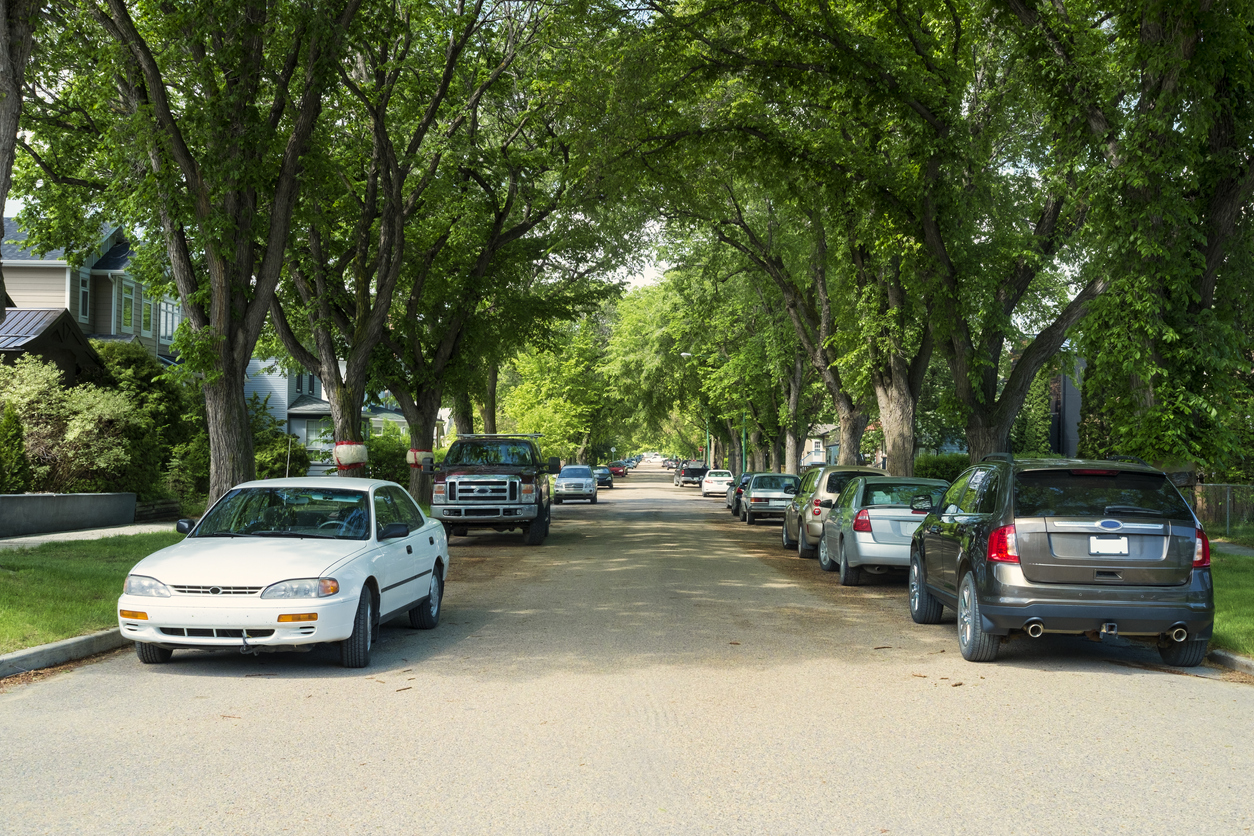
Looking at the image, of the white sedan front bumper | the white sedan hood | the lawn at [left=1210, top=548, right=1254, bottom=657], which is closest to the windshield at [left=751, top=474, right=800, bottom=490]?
the lawn at [left=1210, top=548, right=1254, bottom=657]

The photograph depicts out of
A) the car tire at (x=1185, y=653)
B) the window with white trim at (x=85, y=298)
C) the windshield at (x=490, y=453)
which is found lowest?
the car tire at (x=1185, y=653)

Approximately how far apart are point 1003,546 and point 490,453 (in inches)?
582

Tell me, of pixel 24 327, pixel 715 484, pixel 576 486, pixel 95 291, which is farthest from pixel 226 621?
pixel 715 484

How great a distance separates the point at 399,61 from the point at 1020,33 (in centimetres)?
1090

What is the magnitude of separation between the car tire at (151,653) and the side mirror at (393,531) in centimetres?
197

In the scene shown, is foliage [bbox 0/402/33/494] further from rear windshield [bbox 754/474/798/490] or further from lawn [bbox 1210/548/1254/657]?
rear windshield [bbox 754/474/798/490]

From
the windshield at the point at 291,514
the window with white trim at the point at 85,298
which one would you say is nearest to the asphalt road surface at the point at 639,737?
the windshield at the point at 291,514

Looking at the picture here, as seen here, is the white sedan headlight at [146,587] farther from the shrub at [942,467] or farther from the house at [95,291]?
the shrub at [942,467]

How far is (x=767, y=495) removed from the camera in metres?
32.4

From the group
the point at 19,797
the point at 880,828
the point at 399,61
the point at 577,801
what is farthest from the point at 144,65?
the point at 880,828

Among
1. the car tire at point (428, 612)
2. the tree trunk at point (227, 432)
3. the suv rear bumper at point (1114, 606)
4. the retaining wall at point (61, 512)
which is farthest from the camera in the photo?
the retaining wall at point (61, 512)

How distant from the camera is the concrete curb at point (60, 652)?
8516 mm

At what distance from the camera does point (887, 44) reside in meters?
19.4

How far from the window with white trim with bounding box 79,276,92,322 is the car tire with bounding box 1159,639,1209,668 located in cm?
3603
